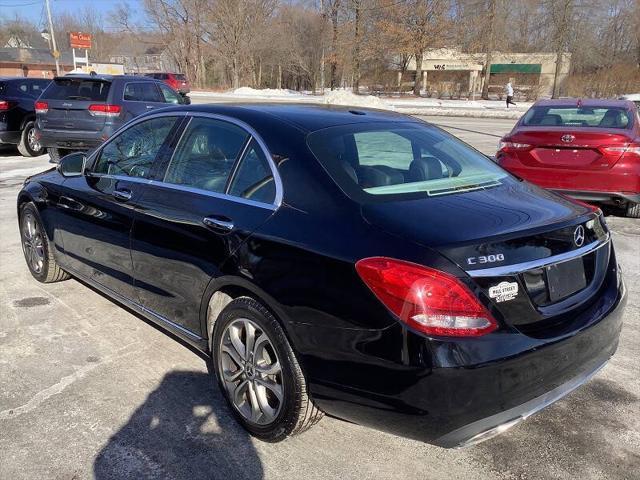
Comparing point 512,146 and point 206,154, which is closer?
point 206,154

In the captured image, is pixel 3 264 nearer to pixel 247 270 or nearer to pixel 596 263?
pixel 247 270

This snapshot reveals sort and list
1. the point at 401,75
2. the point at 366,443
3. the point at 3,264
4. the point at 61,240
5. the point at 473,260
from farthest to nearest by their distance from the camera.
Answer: the point at 401,75 < the point at 3,264 < the point at 61,240 < the point at 366,443 < the point at 473,260

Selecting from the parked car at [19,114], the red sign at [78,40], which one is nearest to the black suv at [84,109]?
the parked car at [19,114]

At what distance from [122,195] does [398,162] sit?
177cm

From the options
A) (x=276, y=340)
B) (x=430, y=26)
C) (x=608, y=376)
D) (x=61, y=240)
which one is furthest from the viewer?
(x=430, y=26)

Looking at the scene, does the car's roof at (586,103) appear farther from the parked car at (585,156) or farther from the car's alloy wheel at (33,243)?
the car's alloy wheel at (33,243)

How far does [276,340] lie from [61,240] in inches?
104

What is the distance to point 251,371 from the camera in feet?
9.38

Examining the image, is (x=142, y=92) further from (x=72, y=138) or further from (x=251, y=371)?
(x=251, y=371)

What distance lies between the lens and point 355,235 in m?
2.40

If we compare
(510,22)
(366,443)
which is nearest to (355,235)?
(366,443)

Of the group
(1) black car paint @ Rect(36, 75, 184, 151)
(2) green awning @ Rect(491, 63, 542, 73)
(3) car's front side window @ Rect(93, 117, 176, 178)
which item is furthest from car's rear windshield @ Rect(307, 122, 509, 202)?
(2) green awning @ Rect(491, 63, 542, 73)

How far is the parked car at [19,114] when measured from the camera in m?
12.1

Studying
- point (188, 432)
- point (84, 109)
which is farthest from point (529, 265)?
point (84, 109)
